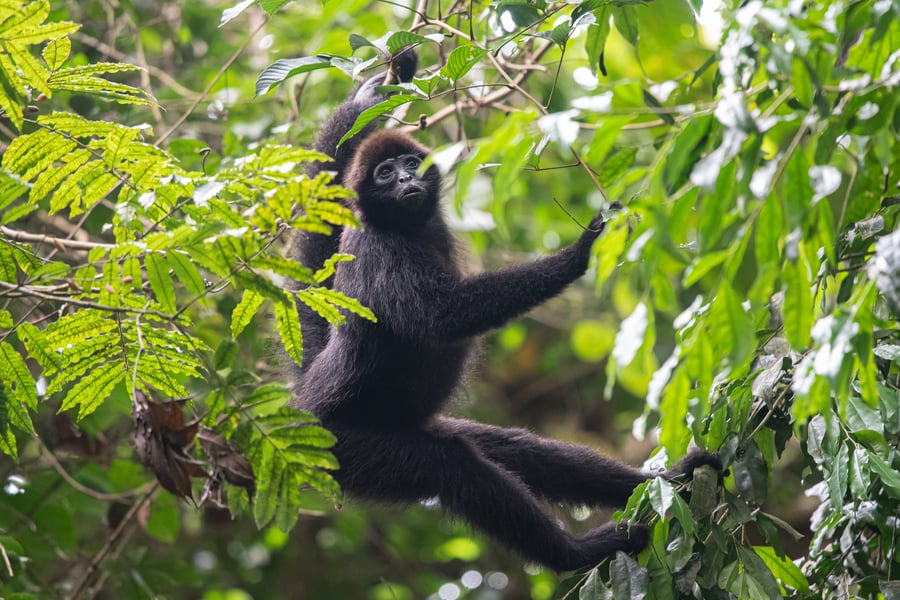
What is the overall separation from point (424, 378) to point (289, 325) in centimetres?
217

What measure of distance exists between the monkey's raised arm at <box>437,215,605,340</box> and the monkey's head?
2.71 ft

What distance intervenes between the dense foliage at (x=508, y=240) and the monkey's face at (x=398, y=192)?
322 mm

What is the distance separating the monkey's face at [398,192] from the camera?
602 cm

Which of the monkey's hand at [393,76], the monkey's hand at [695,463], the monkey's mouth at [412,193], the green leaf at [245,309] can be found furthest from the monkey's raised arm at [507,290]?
the green leaf at [245,309]

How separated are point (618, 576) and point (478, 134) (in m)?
4.52

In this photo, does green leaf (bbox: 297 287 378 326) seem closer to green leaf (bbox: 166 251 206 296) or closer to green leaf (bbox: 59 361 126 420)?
green leaf (bbox: 166 251 206 296)

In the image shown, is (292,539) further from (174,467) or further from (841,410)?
(841,410)

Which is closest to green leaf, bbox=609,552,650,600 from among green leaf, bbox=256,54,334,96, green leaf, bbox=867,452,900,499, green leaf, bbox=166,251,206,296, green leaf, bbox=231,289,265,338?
green leaf, bbox=867,452,900,499

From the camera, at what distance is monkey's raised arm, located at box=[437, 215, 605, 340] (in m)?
5.15

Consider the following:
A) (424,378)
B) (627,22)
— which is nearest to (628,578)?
(424,378)

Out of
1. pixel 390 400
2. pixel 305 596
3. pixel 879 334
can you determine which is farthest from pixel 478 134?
pixel 305 596

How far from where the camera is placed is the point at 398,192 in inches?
237

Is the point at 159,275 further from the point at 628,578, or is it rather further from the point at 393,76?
the point at 393,76

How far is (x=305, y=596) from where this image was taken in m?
10.8
